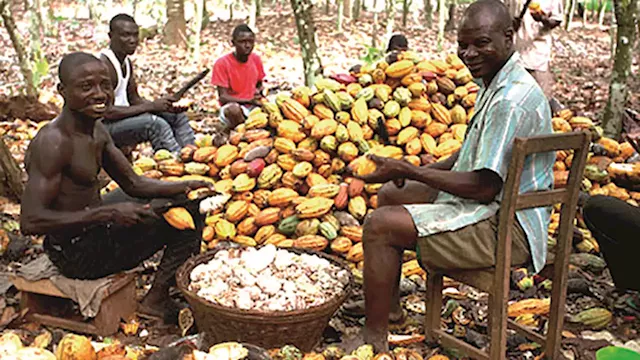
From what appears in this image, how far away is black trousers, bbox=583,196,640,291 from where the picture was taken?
3.18 meters

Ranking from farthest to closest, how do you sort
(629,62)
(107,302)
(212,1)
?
(212,1) < (629,62) < (107,302)

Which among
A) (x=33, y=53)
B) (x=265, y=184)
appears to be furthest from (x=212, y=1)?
(x=265, y=184)

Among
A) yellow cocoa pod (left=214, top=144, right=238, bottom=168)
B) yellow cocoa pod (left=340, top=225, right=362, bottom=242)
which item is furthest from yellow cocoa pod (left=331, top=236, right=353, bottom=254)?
yellow cocoa pod (left=214, top=144, right=238, bottom=168)

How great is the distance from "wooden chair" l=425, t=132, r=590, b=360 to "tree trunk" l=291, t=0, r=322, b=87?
141 inches

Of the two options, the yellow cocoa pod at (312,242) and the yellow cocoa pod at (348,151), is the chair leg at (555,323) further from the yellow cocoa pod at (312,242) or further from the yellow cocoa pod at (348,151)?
the yellow cocoa pod at (348,151)

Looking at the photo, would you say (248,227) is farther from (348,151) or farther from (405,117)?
(405,117)

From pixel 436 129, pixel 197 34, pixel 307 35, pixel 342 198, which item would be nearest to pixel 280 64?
pixel 197 34

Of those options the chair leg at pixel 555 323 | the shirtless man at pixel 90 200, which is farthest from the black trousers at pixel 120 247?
the chair leg at pixel 555 323

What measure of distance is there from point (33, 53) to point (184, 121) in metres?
4.67

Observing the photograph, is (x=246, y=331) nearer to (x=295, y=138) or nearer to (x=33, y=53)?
(x=295, y=138)

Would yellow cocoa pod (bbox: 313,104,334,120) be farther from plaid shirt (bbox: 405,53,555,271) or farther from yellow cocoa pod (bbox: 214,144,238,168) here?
plaid shirt (bbox: 405,53,555,271)

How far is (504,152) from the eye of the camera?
2.50m

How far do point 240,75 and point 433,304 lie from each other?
13.1 feet

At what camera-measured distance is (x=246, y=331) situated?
2703 millimetres
